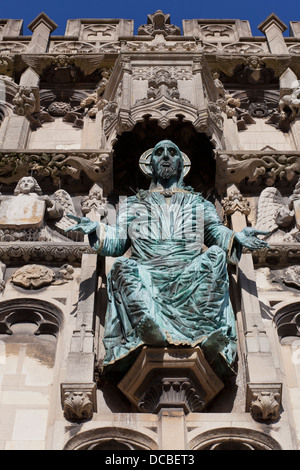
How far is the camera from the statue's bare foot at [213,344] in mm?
8961

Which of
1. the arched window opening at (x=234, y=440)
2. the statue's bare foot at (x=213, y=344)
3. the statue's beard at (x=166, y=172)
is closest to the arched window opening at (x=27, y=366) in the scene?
the arched window opening at (x=234, y=440)

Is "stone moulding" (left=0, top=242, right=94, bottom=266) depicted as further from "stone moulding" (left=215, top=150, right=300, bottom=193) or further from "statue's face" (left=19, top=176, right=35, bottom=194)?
"stone moulding" (left=215, top=150, right=300, bottom=193)

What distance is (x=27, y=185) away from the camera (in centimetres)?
1238

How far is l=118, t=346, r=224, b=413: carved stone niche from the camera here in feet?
28.8

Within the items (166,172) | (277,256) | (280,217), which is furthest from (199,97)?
(277,256)

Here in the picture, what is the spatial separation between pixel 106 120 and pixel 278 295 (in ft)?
15.5

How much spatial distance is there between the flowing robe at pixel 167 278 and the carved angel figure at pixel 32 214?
1.18 meters

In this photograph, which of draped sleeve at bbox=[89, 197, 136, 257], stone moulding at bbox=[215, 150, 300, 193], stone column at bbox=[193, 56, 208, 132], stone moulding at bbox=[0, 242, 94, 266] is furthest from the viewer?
stone column at bbox=[193, 56, 208, 132]

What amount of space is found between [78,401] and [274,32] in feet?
36.7

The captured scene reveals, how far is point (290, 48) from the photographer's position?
17344 millimetres

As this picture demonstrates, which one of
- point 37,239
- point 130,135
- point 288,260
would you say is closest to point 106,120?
point 130,135

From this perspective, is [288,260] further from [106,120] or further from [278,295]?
[106,120]

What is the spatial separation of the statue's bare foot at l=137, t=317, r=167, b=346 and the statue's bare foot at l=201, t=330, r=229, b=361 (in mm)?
433

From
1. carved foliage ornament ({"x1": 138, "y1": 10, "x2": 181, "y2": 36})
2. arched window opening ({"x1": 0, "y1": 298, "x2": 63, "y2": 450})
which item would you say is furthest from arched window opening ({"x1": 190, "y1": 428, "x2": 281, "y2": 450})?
carved foliage ornament ({"x1": 138, "y1": 10, "x2": 181, "y2": 36})
